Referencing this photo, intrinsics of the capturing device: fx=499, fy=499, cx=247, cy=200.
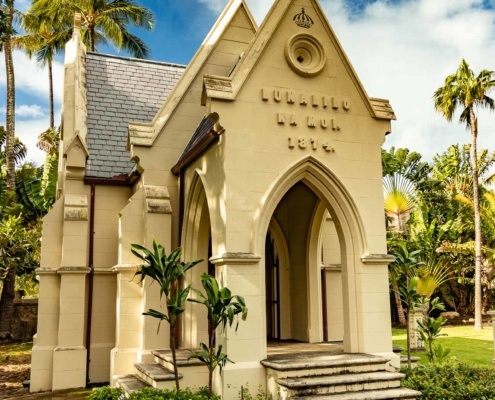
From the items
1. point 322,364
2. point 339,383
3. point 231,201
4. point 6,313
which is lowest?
point 339,383

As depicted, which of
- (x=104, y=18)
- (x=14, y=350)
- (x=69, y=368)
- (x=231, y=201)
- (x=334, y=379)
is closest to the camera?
(x=334, y=379)

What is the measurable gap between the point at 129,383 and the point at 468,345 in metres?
11.9

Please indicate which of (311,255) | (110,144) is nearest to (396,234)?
(311,255)

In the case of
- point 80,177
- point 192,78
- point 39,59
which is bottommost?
point 80,177

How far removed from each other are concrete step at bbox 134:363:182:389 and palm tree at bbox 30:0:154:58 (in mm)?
20037

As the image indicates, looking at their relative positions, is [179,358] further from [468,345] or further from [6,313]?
[6,313]

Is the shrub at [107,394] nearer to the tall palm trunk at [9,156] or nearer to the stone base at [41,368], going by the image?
the stone base at [41,368]

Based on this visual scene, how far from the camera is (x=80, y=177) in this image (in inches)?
524

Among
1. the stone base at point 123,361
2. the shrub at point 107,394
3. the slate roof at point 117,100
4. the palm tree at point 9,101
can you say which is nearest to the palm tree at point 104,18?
the palm tree at point 9,101

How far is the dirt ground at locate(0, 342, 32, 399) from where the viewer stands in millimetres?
11875

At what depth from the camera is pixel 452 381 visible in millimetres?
9102

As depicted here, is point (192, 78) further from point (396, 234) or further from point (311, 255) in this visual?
point (396, 234)

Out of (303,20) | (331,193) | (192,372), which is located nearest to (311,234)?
(331,193)

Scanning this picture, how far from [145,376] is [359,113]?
22.2ft
